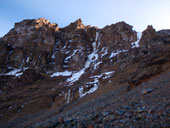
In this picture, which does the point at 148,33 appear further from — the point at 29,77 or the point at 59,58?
the point at 29,77

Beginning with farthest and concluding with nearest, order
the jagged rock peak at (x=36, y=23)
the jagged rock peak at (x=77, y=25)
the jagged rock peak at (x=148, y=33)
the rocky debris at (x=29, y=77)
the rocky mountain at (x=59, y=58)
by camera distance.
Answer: the jagged rock peak at (x=77, y=25) → the jagged rock peak at (x=36, y=23) → the jagged rock peak at (x=148, y=33) → the rocky debris at (x=29, y=77) → the rocky mountain at (x=59, y=58)

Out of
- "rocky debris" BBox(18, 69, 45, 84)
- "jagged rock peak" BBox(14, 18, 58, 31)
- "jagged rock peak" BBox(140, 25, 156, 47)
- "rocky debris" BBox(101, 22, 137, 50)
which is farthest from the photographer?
"jagged rock peak" BBox(14, 18, 58, 31)

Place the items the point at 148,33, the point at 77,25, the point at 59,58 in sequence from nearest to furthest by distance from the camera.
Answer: the point at 148,33
the point at 59,58
the point at 77,25

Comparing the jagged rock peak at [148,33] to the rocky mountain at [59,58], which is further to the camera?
the jagged rock peak at [148,33]

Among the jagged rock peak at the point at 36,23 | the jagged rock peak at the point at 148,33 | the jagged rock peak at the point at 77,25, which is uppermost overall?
the jagged rock peak at the point at 36,23

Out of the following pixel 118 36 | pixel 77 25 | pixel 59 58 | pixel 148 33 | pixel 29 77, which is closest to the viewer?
pixel 29 77

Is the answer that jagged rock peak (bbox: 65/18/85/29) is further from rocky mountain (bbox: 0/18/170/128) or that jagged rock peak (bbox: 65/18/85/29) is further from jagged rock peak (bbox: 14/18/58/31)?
jagged rock peak (bbox: 14/18/58/31)

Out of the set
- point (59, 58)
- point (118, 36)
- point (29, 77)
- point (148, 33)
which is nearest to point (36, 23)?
point (59, 58)

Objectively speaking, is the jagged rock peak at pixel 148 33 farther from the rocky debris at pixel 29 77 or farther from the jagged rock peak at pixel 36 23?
the jagged rock peak at pixel 36 23

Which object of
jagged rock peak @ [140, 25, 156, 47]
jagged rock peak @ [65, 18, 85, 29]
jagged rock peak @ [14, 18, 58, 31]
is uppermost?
jagged rock peak @ [14, 18, 58, 31]

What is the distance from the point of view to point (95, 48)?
311 feet

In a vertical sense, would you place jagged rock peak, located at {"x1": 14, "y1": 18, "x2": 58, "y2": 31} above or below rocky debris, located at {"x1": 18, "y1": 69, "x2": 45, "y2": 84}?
above

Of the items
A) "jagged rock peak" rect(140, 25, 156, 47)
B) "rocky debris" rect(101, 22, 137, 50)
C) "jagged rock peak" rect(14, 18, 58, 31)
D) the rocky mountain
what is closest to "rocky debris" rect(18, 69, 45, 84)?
the rocky mountain

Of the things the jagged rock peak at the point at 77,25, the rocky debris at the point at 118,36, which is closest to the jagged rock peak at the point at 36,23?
the jagged rock peak at the point at 77,25
